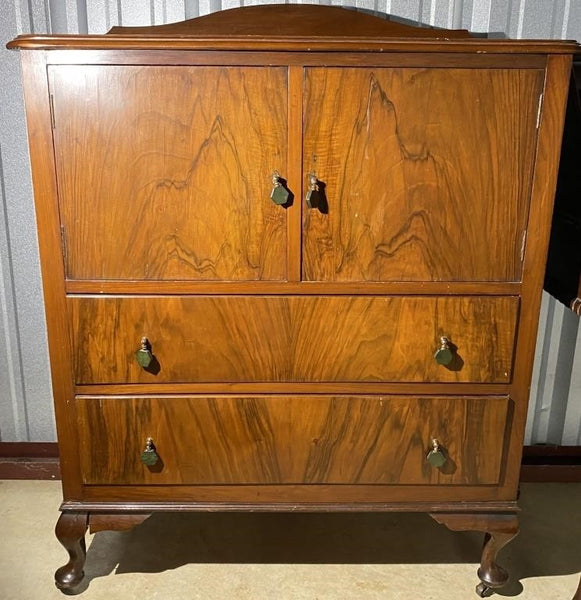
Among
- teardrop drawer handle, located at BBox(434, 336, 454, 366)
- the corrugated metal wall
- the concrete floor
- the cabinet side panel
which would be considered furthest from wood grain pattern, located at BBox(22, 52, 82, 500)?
the cabinet side panel

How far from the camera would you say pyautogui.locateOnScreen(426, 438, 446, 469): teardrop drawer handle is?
1.48 meters

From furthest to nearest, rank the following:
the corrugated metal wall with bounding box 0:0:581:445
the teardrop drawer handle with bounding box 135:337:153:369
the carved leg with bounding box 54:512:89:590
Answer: the corrugated metal wall with bounding box 0:0:581:445 < the carved leg with bounding box 54:512:89:590 < the teardrop drawer handle with bounding box 135:337:153:369

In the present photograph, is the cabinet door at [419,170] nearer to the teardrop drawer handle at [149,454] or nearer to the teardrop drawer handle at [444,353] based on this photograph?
the teardrop drawer handle at [444,353]

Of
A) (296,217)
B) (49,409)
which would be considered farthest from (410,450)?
(49,409)

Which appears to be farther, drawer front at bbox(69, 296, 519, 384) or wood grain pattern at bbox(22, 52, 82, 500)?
drawer front at bbox(69, 296, 519, 384)

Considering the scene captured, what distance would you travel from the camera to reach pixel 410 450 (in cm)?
151

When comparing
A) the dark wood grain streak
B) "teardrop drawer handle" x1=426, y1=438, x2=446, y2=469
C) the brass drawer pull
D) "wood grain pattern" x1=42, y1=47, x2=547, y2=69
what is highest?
"wood grain pattern" x1=42, y1=47, x2=547, y2=69

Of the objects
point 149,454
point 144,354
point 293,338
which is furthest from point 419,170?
point 149,454

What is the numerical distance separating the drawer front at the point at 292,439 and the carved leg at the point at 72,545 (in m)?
0.11

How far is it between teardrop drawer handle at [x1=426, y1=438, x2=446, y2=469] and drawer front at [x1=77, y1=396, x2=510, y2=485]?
19 mm

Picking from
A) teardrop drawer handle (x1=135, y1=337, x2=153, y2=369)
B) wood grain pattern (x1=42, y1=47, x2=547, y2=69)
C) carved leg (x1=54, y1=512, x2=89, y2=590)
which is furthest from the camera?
carved leg (x1=54, y1=512, x2=89, y2=590)

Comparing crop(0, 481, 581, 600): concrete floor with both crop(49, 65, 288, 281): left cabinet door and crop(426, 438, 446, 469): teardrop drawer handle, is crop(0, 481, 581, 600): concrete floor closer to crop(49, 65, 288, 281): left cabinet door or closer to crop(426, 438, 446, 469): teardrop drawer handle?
crop(426, 438, 446, 469): teardrop drawer handle

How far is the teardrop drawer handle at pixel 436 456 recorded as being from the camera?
1.48 meters

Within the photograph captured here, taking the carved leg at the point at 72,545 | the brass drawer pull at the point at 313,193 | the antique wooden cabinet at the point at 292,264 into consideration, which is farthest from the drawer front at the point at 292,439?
the brass drawer pull at the point at 313,193
